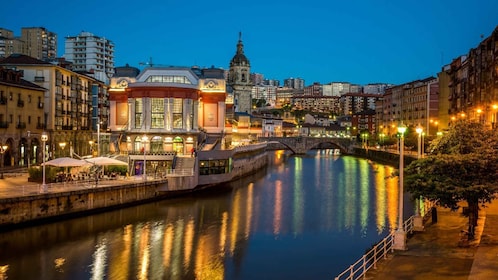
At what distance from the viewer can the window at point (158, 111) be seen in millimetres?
71625

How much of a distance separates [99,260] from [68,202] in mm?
12974

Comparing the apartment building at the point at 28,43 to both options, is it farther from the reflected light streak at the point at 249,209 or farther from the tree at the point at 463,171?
the tree at the point at 463,171

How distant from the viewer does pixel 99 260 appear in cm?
3231

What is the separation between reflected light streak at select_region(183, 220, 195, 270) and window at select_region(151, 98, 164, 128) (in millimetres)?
28879

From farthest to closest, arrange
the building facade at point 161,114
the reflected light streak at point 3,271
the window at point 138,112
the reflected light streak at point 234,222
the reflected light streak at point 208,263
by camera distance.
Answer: the window at point 138,112, the building facade at point 161,114, the reflected light streak at point 234,222, the reflected light streak at point 208,263, the reflected light streak at point 3,271

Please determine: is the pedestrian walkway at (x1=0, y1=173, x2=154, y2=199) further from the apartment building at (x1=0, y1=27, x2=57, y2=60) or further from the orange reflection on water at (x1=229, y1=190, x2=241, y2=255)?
the apartment building at (x1=0, y1=27, x2=57, y2=60)

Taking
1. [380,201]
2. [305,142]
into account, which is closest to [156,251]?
[380,201]

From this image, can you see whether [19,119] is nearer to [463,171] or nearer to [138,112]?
[138,112]

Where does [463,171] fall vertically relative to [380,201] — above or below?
above

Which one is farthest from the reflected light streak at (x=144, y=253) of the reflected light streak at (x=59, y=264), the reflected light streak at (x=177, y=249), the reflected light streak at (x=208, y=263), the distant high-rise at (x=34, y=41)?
the distant high-rise at (x=34, y=41)

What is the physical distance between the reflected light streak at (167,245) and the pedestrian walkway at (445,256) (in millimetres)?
13520

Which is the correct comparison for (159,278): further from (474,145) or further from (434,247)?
(474,145)

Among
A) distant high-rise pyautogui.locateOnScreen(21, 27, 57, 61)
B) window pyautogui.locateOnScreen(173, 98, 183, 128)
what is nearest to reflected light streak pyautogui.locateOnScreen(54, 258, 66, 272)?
window pyautogui.locateOnScreen(173, 98, 183, 128)

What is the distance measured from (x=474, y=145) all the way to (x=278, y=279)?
41.7 ft
